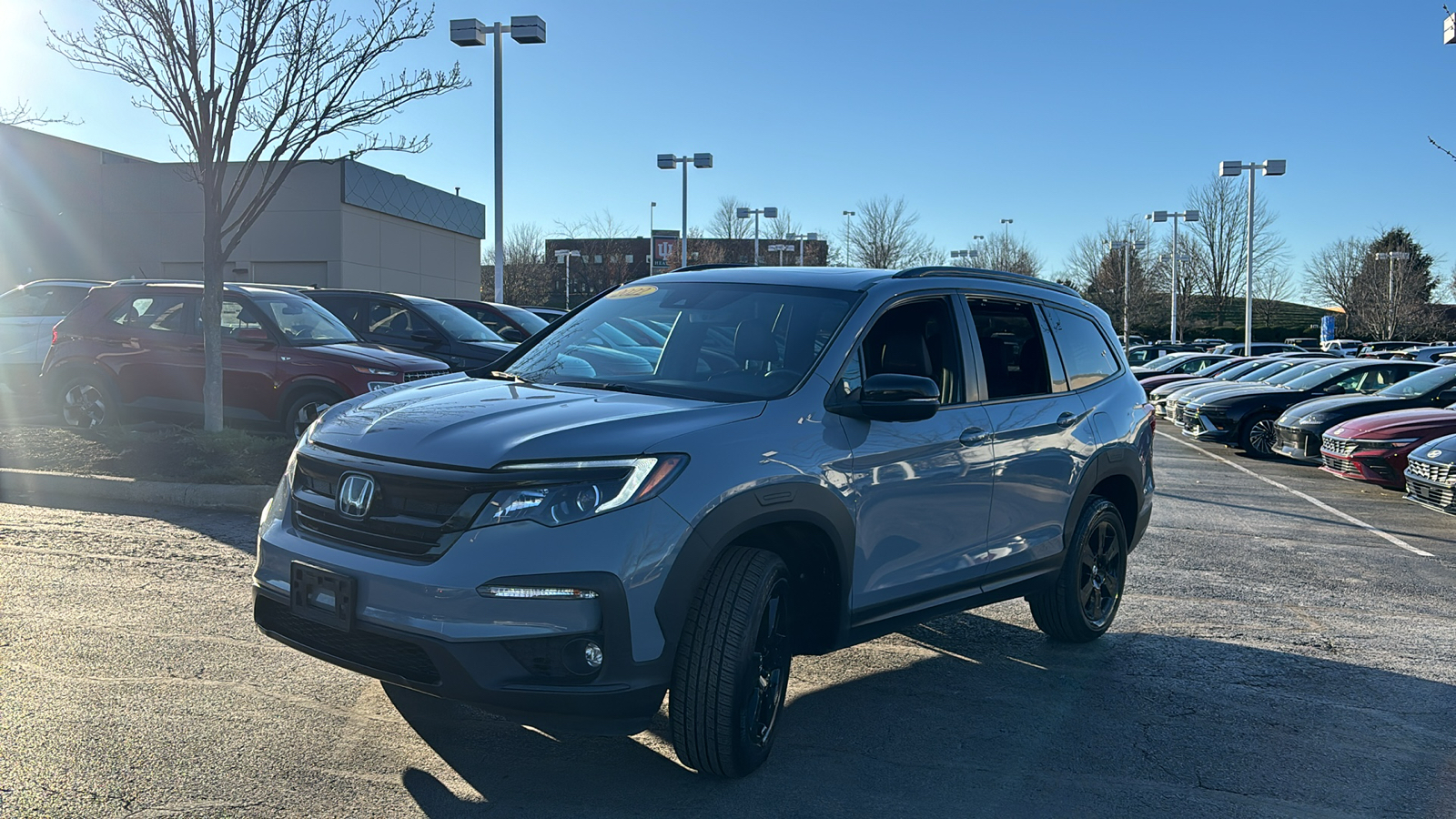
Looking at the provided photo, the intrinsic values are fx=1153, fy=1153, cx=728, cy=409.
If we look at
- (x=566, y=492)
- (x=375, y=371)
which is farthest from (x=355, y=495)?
(x=375, y=371)

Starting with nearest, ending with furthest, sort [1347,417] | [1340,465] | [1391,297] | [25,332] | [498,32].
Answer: [1340,465]
[25,332]
[1347,417]
[498,32]
[1391,297]

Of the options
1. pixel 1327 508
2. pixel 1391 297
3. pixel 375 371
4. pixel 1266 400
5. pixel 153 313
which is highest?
pixel 1391 297

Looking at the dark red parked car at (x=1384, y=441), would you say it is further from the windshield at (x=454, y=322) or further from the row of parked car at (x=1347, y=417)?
the windshield at (x=454, y=322)

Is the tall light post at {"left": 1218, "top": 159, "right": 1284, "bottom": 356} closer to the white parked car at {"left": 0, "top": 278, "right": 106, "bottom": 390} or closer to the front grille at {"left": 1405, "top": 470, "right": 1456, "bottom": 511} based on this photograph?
the front grille at {"left": 1405, "top": 470, "right": 1456, "bottom": 511}

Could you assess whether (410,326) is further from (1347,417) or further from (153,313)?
(1347,417)

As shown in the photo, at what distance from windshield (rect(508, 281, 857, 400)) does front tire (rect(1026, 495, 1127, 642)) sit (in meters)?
2.07

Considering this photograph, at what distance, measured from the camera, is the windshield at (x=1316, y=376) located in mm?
18547

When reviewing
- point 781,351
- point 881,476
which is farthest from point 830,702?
point 781,351

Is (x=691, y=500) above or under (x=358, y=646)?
above

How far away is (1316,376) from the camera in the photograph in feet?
62.3

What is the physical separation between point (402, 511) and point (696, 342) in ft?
5.29

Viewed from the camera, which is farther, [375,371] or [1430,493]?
[1430,493]

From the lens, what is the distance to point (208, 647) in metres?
5.24

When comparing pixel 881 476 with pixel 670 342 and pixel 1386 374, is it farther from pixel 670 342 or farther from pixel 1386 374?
pixel 1386 374
